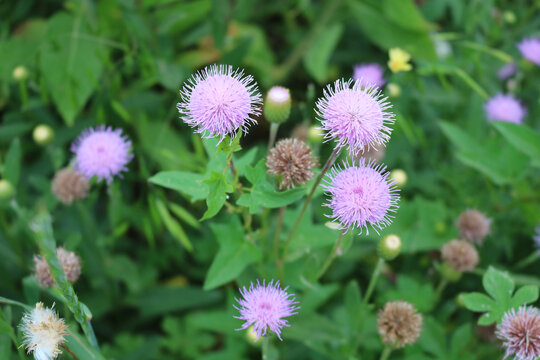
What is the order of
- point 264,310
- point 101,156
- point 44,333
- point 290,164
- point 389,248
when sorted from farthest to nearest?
point 101,156 → point 389,248 → point 290,164 → point 264,310 → point 44,333

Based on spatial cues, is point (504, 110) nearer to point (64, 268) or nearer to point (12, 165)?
point (64, 268)

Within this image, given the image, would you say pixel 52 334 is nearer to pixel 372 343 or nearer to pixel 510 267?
pixel 372 343

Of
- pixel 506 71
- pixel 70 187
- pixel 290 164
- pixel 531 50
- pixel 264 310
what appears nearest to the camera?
pixel 264 310

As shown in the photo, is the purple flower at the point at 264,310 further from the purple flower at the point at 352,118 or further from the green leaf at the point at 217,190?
the purple flower at the point at 352,118

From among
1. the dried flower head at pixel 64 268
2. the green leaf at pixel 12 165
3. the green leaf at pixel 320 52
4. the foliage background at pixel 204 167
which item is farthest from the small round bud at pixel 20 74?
the green leaf at pixel 320 52

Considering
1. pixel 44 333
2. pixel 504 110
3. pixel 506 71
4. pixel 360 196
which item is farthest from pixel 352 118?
pixel 506 71

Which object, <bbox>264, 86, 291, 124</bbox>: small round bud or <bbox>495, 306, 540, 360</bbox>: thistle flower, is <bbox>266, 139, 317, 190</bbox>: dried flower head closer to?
<bbox>264, 86, 291, 124</bbox>: small round bud
